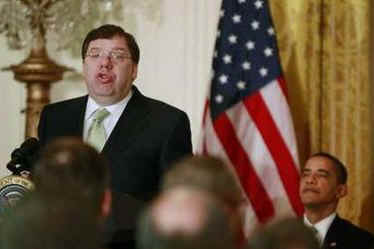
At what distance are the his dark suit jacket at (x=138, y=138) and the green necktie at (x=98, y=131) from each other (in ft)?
0.15

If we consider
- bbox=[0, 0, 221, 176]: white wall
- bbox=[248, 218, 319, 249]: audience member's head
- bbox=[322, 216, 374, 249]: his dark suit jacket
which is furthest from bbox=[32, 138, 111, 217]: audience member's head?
bbox=[0, 0, 221, 176]: white wall

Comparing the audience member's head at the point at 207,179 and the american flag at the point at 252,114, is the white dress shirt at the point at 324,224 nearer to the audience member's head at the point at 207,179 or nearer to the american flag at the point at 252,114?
the american flag at the point at 252,114

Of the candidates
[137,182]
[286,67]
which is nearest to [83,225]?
[137,182]

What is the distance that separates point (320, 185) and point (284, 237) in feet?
14.3

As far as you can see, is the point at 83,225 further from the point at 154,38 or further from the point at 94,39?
the point at 154,38

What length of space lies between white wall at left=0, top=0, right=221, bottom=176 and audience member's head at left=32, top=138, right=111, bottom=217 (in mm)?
4571

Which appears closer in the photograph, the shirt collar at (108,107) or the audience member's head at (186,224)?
the audience member's head at (186,224)

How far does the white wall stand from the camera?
7.20 metres

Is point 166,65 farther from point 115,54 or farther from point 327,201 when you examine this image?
point 115,54

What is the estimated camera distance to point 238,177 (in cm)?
671

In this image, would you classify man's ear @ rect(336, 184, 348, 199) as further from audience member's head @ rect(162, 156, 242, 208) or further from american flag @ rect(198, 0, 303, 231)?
audience member's head @ rect(162, 156, 242, 208)

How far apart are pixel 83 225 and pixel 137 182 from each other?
2554mm

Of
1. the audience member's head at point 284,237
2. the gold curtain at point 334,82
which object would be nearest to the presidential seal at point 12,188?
the audience member's head at point 284,237

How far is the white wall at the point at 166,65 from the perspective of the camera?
7.20 m
